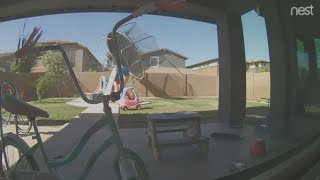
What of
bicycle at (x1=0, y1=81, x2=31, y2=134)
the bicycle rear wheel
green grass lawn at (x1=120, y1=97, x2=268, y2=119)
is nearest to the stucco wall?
green grass lawn at (x1=120, y1=97, x2=268, y2=119)

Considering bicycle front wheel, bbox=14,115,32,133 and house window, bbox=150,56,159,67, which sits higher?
house window, bbox=150,56,159,67

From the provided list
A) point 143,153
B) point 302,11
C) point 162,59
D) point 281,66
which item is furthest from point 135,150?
point 302,11

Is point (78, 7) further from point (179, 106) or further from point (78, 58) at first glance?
point (179, 106)

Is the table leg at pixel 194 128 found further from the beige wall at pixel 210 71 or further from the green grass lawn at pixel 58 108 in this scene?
the green grass lawn at pixel 58 108

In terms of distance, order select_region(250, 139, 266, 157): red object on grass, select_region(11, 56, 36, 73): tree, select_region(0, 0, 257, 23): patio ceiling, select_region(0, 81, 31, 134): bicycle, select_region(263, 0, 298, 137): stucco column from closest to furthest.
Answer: select_region(0, 0, 257, 23): patio ceiling < select_region(11, 56, 36, 73): tree < select_region(0, 81, 31, 134): bicycle < select_region(263, 0, 298, 137): stucco column < select_region(250, 139, 266, 157): red object on grass

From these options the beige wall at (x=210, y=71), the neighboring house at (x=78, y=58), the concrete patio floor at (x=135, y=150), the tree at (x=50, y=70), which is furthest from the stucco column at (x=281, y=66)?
the tree at (x=50, y=70)

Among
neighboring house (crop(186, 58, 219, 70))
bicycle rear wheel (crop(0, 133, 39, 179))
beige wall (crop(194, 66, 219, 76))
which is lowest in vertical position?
bicycle rear wheel (crop(0, 133, 39, 179))

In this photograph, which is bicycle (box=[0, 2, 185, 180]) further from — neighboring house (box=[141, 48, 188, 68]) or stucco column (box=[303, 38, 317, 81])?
stucco column (box=[303, 38, 317, 81])
